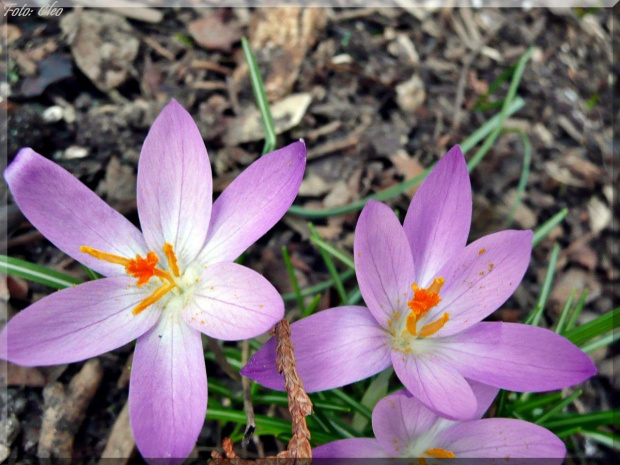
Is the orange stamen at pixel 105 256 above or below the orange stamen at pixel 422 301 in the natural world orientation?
above

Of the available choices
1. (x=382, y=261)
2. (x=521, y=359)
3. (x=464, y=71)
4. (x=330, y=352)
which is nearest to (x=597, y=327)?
(x=521, y=359)

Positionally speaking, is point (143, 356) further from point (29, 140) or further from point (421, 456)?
point (29, 140)

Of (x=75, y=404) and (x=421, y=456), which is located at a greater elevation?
(x=421, y=456)

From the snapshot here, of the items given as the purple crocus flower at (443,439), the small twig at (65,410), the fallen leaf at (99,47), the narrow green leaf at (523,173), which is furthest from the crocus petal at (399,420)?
the fallen leaf at (99,47)

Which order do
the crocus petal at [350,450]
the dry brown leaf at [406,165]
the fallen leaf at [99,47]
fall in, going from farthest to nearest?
the dry brown leaf at [406,165] → the fallen leaf at [99,47] → the crocus petal at [350,450]

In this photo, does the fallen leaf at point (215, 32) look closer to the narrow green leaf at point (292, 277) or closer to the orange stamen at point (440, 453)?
→ the narrow green leaf at point (292, 277)

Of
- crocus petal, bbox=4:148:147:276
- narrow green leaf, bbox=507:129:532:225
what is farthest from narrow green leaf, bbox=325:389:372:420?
narrow green leaf, bbox=507:129:532:225

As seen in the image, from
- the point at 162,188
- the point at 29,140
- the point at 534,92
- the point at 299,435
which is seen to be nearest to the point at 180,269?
the point at 162,188
